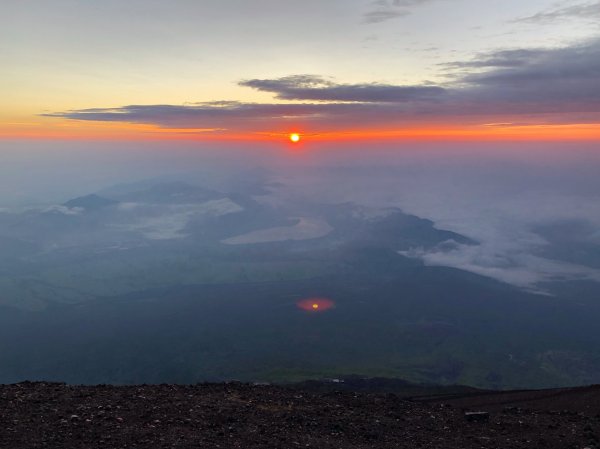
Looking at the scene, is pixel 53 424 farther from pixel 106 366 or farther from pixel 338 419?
pixel 106 366

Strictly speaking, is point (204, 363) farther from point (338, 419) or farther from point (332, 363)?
point (338, 419)

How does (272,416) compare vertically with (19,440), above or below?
below

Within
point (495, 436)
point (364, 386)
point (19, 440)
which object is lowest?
point (364, 386)

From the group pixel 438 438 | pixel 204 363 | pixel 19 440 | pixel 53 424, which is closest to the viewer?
pixel 19 440

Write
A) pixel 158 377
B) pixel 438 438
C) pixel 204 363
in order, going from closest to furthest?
pixel 438 438, pixel 158 377, pixel 204 363

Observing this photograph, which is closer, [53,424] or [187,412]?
[53,424]

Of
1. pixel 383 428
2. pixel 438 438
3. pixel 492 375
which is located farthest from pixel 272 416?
pixel 492 375
